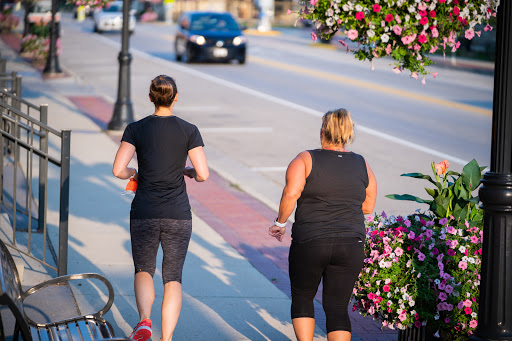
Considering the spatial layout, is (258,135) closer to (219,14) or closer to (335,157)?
(335,157)

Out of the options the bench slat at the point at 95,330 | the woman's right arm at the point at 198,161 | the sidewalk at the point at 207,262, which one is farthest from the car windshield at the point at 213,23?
the bench slat at the point at 95,330

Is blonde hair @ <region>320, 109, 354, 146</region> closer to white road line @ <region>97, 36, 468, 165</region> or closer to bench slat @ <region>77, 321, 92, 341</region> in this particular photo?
bench slat @ <region>77, 321, 92, 341</region>

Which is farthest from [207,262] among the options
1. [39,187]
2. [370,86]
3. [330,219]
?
[370,86]

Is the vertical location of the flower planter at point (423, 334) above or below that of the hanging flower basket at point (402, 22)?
below

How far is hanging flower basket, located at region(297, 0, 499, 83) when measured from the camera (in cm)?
429

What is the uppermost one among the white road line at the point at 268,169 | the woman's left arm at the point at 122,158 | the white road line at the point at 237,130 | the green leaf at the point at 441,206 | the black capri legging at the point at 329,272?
the woman's left arm at the point at 122,158

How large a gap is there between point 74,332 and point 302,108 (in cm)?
1489

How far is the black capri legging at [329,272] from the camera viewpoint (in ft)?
15.5

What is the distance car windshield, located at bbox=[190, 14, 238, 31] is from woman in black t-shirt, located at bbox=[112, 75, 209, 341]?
2596cm

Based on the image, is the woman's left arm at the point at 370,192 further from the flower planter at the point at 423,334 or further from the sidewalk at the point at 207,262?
the sidewalk at the point at 207,262

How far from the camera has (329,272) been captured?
189 inches

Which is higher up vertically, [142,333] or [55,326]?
[55,326]

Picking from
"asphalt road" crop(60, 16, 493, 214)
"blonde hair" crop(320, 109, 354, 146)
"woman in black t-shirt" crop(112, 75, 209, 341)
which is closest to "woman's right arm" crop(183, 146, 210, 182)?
"woman in black t-shirt" crop(112, 75, 209, 341)

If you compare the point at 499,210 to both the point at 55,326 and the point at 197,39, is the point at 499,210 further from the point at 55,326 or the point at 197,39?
the point at 197,39
